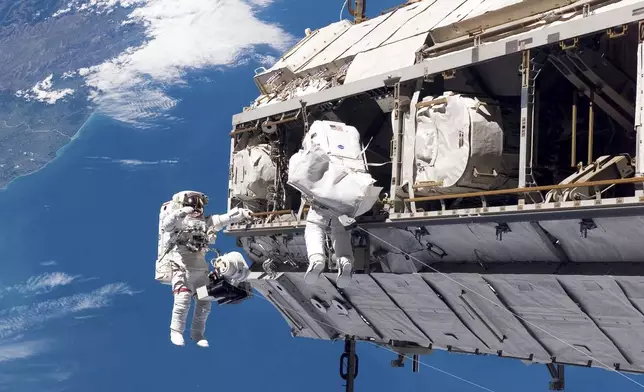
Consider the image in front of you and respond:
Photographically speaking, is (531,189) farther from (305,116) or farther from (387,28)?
(387,28)

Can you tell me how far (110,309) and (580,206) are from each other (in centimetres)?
2574

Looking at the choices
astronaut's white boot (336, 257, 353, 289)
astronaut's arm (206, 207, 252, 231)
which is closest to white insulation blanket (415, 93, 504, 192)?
astronaut's white boot (336, 257, 353, 289)

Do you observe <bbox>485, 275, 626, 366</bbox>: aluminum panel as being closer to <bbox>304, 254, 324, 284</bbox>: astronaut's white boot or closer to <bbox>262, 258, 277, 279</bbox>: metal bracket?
<bbox>304, 254, 324, 284</bbox>: astronaut's white boot

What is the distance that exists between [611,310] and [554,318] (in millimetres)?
738

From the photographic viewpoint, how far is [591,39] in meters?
8.01

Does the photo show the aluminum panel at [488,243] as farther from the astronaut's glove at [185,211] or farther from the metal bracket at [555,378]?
the astronaut's glove at [185,211]

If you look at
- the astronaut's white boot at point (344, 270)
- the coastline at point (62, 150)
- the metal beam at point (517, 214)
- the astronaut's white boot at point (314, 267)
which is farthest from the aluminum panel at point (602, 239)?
the coastline at point (62, 150)

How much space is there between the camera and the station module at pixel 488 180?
7.88 metres

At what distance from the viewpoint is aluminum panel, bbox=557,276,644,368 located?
25.7 feet

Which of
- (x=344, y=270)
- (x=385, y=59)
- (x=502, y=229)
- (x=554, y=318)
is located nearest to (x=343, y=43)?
(x=385, y=59)

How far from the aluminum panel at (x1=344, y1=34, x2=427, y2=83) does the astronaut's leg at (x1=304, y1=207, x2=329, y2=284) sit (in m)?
Answer: 1.93

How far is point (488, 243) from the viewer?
875cm

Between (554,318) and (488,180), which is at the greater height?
(488,180)

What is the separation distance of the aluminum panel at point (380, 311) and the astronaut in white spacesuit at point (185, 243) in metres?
1.58
